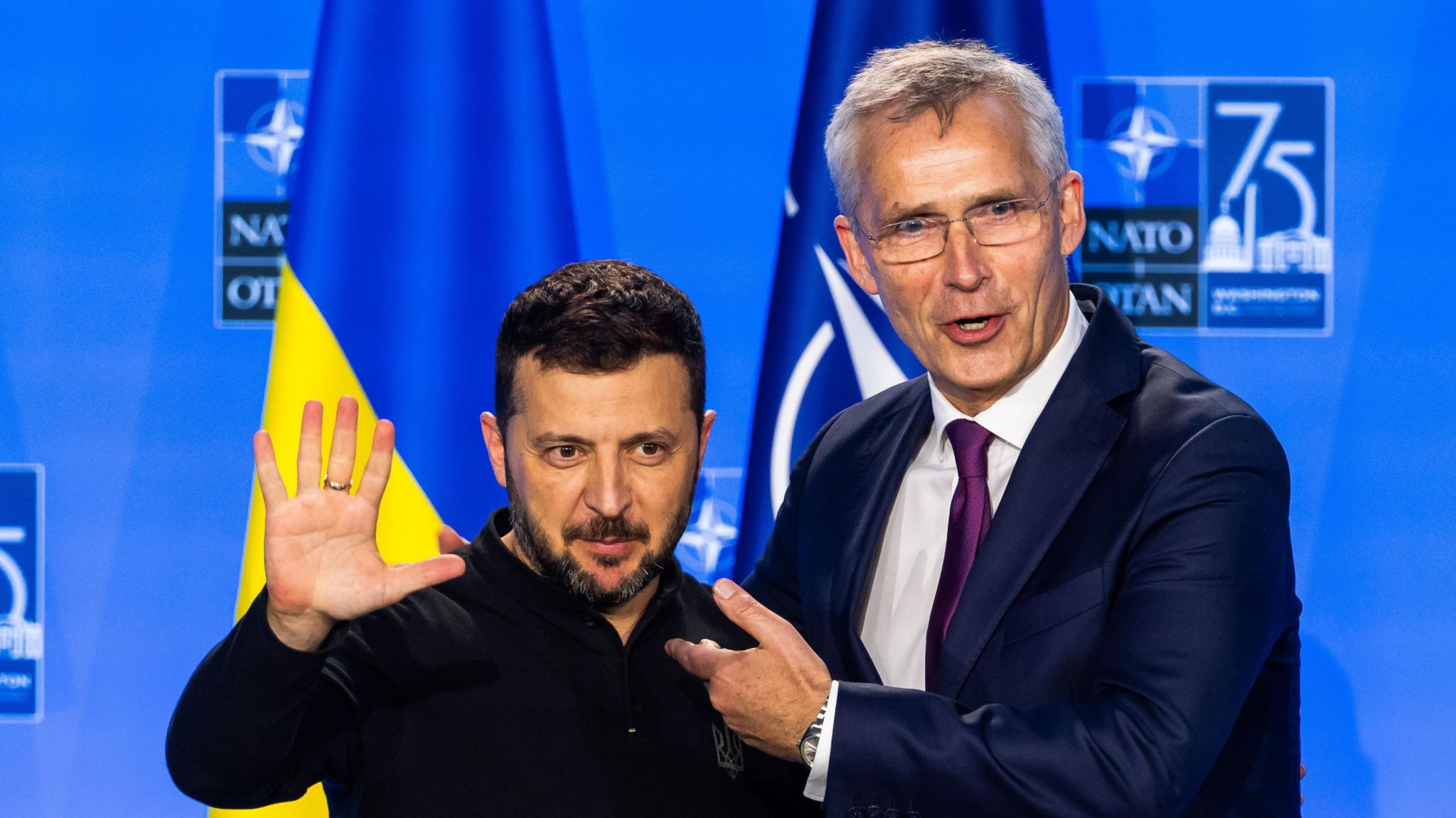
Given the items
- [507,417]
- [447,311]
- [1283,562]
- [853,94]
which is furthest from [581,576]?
[447,311]

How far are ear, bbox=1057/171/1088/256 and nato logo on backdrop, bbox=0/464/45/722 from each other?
8.65 ft

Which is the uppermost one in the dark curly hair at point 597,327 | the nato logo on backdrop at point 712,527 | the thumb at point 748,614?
the dark curly hair at point 597,327

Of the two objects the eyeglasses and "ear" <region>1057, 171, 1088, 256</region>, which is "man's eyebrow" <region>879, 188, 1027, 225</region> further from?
"ear" <region>1057, 171, 1088, 256</region>

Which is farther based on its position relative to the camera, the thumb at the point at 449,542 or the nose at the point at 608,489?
the thumb at the point at 449,542

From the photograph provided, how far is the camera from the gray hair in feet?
6.56

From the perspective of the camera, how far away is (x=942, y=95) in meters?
2.00

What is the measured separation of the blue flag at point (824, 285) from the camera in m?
3.02

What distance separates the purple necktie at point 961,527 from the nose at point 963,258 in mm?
259

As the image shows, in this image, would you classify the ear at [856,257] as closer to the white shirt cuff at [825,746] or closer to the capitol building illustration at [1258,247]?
the white shirt cuff at [825,746]

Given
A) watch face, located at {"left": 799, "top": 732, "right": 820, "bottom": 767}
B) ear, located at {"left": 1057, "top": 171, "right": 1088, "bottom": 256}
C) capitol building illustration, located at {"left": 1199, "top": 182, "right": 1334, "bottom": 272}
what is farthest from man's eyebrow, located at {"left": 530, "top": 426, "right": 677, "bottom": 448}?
capitol building illustration, located at {"left": 1199, "top": 182, "right": 1334, "bottom": 272}

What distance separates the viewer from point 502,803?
6.16 feet

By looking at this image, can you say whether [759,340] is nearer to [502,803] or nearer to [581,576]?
[581,576]

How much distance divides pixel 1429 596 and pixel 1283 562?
1819 millimetres

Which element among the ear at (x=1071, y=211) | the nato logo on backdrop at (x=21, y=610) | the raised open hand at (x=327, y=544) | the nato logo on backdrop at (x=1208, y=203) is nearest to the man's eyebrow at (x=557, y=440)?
the raised open hand at (x=327, y=544)
